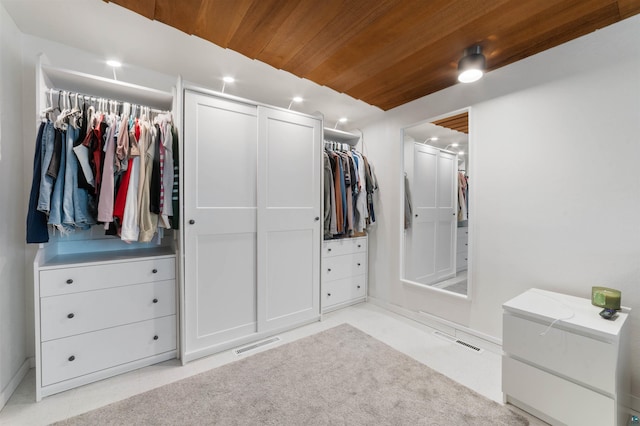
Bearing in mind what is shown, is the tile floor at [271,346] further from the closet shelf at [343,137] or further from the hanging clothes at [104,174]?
the closet shelf at [343,137]

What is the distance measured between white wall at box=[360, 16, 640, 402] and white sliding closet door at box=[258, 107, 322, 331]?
132cm

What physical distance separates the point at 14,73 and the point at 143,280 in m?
1.62

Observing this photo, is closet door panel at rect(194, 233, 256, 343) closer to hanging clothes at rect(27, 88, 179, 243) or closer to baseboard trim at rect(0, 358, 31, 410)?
hanging clothes at rect(27, 88, 179, 243)

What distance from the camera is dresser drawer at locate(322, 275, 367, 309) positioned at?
9.73 feet

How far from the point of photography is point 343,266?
3.11 m

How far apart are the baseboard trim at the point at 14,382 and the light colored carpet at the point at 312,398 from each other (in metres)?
0.47

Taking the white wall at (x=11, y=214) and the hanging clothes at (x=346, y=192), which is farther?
the hanging clothes at (x=346, y=192)

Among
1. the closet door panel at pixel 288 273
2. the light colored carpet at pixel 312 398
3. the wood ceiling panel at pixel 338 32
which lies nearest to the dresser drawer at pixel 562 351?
the light colored carpet at pixel 312 398

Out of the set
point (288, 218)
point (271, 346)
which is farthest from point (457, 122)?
point (271, 346)

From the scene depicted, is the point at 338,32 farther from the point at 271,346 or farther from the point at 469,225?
the point at 271,346

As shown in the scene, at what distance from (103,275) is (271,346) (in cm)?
139

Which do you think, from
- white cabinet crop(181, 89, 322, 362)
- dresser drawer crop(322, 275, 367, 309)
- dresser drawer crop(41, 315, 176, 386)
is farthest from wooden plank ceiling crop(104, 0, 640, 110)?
dresser drawer crop(322, 275, 367, 309)

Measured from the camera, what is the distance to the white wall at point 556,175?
1624mm

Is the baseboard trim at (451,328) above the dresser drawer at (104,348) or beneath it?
beneath
